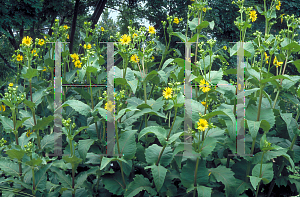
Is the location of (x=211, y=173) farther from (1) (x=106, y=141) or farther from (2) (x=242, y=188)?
(1) (x=106, y=141)

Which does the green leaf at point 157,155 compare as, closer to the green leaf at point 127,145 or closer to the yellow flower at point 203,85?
the green leaf at point 127,145

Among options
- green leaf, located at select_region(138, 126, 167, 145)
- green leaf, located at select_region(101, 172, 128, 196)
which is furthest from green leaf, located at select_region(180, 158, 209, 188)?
green leaf, located at select_region(101, 172, 128, 196)

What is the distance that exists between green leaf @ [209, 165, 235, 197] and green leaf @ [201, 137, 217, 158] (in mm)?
145

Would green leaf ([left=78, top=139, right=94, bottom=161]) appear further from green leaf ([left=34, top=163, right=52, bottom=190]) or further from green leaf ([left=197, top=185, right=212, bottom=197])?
green leaf ([left=197, top=185, right=212, bottom=197])

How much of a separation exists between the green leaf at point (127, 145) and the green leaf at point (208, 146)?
34 centimetres

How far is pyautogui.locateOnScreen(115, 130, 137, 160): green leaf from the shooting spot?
127 centimetres

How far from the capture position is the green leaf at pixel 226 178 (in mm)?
1237

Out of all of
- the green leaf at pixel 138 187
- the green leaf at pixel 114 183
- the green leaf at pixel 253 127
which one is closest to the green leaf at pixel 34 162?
the green leaf at pixel 114 183

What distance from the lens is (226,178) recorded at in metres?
1.25

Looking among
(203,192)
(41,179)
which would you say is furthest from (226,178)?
(41,179)

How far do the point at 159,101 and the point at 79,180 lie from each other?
1.93ft

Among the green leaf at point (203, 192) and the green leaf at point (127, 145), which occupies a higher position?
the green leaf at point (127, 145)

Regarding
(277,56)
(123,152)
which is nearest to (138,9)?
(277,56)

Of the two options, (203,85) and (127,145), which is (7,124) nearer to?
(127,145)
